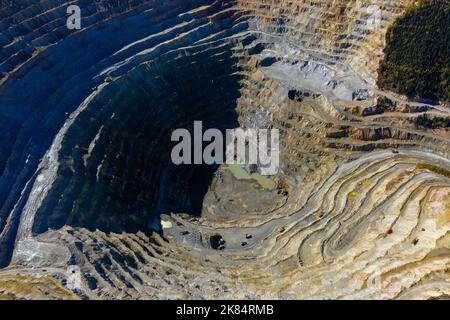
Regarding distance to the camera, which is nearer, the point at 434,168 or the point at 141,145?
the point at 434,168

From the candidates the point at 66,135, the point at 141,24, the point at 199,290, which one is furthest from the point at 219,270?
A: the point at 141,24

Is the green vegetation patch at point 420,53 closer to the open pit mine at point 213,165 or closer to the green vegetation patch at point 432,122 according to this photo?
the open pit mine at point 213,165

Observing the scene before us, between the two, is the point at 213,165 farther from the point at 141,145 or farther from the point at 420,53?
the point at 420,53

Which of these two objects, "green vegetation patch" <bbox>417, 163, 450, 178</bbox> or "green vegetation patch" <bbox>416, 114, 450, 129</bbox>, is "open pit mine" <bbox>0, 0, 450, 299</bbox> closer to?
"green vegetation patch" <bbox>417, 163, 450, 178</bbox>

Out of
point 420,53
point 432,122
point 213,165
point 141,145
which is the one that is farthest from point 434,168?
point 141,145

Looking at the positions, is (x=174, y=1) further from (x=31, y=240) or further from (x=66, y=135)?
(x=31, y=240)

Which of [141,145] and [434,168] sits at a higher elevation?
[141,145]

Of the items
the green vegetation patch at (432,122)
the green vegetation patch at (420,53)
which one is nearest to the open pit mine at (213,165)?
the green vegetation patch at (432,122)
